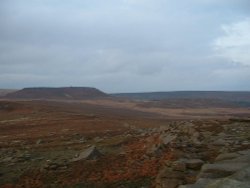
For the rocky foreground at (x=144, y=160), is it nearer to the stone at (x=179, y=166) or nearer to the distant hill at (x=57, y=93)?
the stone at (x=179, y=166)

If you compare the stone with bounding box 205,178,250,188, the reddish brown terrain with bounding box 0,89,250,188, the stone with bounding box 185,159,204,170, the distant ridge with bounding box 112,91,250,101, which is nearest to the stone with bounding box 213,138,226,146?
the reddish brown terrain with bounding box 0,89,250,188

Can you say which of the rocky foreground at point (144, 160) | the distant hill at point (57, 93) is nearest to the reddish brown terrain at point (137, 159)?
the rocky foreground at point (144, 160)

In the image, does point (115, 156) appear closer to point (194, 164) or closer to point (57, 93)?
point (194, 164)

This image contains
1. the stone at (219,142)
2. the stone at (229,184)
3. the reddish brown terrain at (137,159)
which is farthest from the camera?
the stone at (219,142)

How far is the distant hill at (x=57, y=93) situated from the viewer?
128750mm

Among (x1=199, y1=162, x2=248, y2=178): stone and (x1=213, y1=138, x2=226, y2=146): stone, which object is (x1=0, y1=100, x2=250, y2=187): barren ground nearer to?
(x1=213, y1=138, x2=226, y2=146): stone

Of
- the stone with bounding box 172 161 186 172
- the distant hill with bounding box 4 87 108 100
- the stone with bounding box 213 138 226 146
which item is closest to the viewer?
the stone with bounding box 172 161 186 172

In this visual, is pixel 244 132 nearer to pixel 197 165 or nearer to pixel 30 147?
pixel 197 165

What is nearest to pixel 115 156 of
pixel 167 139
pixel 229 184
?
pixel 167 139

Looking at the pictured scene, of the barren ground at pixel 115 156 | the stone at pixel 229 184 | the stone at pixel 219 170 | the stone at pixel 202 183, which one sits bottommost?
the barren ground at pixel 115 156

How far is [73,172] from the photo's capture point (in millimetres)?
17203

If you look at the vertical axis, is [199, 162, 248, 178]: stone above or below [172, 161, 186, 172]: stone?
above

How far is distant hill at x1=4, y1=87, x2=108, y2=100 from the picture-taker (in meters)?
129

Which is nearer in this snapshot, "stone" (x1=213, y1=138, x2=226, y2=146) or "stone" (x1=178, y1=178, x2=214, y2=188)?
"stone" (x1=178, y1=178, x2=214, y2=188)
